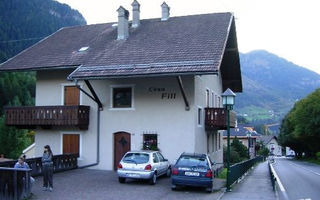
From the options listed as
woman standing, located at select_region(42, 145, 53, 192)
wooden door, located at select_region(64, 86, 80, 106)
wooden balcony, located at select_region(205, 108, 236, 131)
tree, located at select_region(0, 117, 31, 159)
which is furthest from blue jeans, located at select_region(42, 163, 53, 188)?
tree, located at select_region(0, 117, 31, 159)

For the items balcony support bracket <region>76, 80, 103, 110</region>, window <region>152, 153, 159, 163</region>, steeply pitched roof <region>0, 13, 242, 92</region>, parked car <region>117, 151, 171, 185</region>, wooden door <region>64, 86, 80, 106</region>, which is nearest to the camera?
parked car <region>117, 151, 171, 185</region>

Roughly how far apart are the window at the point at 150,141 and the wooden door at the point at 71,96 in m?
5.25

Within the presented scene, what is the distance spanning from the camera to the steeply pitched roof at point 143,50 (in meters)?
22.2

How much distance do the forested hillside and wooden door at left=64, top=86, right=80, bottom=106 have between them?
30459 millimetres

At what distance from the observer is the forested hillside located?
5566 centimetres

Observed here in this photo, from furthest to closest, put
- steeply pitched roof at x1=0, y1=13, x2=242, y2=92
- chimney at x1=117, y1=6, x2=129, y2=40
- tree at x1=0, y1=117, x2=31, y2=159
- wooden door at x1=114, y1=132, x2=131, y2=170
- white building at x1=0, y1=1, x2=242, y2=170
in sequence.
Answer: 1. tree at x1=0, y1=117, x2=31, y2=159
2. chimney at x1=117, y1=6, x2=129, y2=40
3. wooden door at x1=114, y1=132, x2=131, y2=170
4. white building at x1=0, y1=1, x2=242, y2=170
5. steeply pitched roof at x1=0, y1=13, x2=242, y2=92

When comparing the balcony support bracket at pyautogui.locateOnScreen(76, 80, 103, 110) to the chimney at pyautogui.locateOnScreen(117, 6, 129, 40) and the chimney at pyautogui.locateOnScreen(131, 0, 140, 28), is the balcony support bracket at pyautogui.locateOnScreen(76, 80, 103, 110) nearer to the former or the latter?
the chimney at pyautogui.locateOnScreen(117, 6, 129, 40)

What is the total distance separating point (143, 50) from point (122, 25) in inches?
149

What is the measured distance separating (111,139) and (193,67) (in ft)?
24.4

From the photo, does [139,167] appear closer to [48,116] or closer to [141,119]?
[141,119]

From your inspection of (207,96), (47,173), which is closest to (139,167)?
(47,173)

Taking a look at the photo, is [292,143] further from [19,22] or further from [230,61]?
[19,22]

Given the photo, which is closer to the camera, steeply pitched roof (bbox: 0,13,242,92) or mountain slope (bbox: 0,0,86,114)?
steeply pitched roof (bbox: 0,13,242,92)

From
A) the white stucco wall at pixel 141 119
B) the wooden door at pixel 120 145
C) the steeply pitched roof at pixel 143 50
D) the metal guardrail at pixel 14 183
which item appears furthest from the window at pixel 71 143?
the metal guardrail at pixel 14 183
